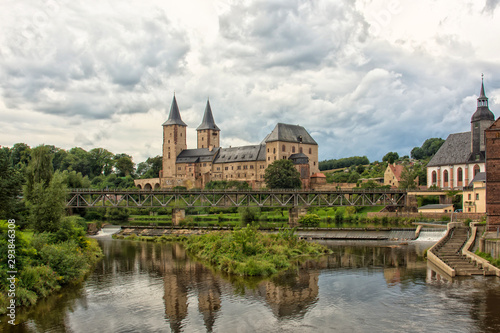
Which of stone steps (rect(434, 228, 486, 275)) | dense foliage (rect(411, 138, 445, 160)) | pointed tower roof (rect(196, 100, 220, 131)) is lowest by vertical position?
stone steps (rect(434, 228, 486, 275))

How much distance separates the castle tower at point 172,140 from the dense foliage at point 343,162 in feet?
214

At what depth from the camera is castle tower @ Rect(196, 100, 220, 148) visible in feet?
452

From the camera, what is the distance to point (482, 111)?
7981 cm

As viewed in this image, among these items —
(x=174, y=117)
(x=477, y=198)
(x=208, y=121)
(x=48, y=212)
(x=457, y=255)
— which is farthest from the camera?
(x=208, y=121)

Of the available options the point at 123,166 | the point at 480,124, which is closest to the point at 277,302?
the point at 480,124

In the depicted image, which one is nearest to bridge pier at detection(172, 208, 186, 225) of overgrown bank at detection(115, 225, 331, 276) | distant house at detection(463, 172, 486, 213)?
overgrown bank at detection(115, 225, 331, 276)

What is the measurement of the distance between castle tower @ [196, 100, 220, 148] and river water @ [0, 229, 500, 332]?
10424 cm

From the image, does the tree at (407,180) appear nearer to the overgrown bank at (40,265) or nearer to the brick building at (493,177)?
the brick building at (493,177)

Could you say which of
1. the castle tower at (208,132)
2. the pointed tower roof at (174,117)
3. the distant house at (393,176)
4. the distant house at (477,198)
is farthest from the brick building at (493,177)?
→ the pointed tower roof at (174,117)

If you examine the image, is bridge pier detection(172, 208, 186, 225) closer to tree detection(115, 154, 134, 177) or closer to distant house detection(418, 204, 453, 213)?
distant house detection(418, 204, 453, 213)

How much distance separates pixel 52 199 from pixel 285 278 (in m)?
17.0

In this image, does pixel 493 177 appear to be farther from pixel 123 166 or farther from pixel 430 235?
pixel 123 166

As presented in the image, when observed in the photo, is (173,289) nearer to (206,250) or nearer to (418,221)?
(206,250)

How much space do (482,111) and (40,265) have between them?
7493 centimetres
